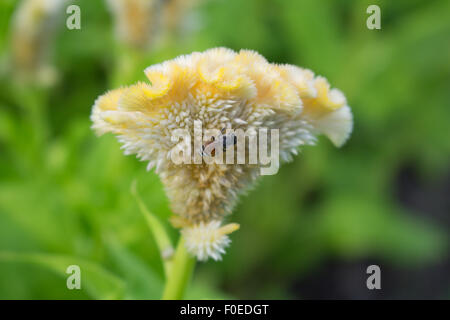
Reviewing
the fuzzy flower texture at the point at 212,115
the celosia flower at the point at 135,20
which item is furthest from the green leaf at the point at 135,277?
the celosia flower at the point at 135,20

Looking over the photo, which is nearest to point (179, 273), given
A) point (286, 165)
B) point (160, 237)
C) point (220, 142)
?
point (160, 237)

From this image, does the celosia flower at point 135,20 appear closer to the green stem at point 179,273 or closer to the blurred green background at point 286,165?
the blurred green background at point 286,165

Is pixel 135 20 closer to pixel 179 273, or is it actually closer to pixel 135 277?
pixel 135 277

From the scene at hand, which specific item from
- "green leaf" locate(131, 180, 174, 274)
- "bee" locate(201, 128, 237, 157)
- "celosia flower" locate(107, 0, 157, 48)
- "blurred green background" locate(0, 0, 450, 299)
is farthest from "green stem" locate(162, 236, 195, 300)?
"celosia flower" locate(107, 0, 157, 48)

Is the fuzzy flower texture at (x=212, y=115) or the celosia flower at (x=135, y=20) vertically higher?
the celosia flower at (x=135, y=20)

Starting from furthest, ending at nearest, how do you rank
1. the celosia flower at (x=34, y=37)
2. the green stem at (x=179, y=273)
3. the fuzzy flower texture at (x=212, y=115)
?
the celosia flower at (x=34, y=37) → the green stem at (x=179, y=273) → the fuzzy flower texture at (x=212, y=115)
